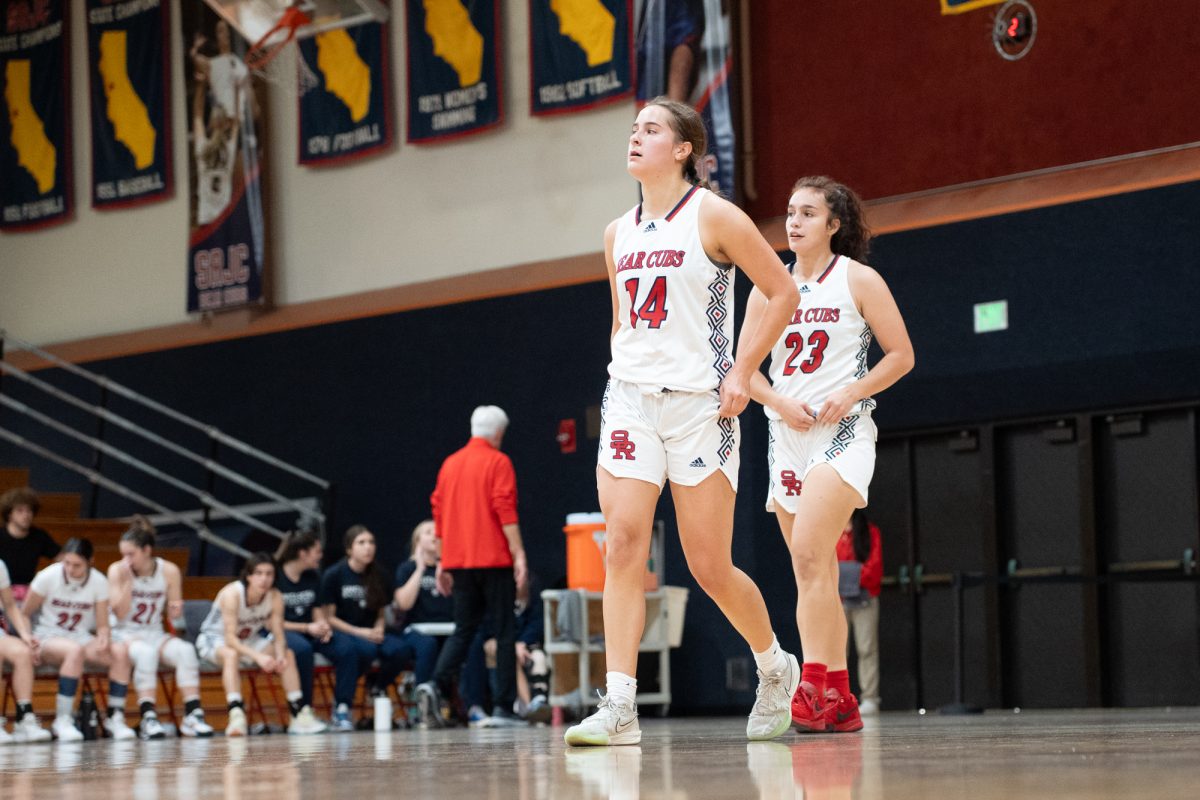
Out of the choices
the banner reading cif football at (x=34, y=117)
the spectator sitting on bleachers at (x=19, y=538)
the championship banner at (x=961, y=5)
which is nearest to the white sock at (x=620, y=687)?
the spectator sitting on bleachers at (x=19, y=538)

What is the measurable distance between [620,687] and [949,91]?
7.10 metres

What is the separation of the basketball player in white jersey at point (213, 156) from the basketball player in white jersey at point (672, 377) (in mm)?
9848

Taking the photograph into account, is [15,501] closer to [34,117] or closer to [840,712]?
[34,117]

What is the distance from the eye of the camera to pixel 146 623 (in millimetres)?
10039

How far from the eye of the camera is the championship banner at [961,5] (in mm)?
10609

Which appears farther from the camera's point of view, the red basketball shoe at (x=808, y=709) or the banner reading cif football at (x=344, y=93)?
the banner reading cif football at (x=344, y=93)

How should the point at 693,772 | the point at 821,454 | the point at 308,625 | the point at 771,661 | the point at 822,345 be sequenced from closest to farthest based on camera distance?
the point at 693,772
the point at 771,661
the point at 821,454
the point at 822,345
the point at 308,625

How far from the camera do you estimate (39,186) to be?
610 inches

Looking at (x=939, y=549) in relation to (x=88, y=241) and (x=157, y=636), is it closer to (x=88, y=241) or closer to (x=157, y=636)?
(x=157, y=636)

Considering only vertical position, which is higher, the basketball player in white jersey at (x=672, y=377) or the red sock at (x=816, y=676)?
the basketball player in white jersey at (x=672, y=377)

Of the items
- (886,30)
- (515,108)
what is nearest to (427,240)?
(515,108)

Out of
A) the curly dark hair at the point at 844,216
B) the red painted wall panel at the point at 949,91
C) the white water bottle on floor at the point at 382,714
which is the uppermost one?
the red painted wall panel at the point at 949,91

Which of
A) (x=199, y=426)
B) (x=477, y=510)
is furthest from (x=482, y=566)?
(x=199, y=426)

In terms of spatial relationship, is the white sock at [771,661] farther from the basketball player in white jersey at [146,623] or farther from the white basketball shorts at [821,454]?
the basketball player in white jersey at [146,623]
